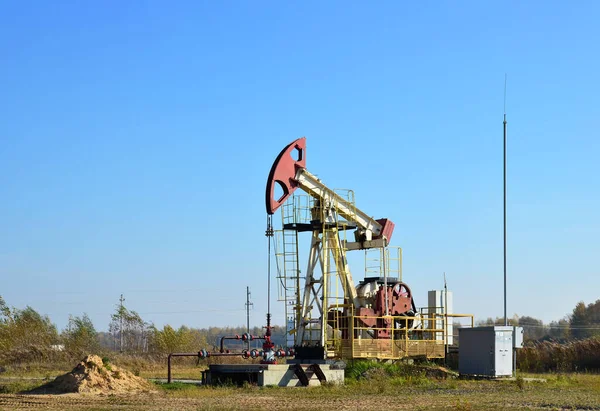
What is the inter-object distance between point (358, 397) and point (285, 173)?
775 centimetres

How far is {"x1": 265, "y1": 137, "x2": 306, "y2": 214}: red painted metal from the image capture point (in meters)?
24.6

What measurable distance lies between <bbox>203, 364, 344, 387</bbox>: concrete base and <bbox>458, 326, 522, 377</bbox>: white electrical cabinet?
4514mm

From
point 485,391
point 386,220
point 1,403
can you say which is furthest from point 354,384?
point 1,403

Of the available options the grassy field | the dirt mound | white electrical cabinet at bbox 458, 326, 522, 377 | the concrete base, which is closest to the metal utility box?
white electrical cabinet at bbox 458, 326, 522, 377

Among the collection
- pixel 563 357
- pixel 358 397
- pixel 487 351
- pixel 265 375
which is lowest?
pixel 563 357

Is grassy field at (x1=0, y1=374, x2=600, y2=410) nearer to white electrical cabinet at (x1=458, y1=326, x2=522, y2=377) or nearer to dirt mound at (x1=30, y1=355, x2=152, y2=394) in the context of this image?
dirt mound at (x1=30, y1=355, x2=152, y2=394)

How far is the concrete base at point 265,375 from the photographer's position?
21.6m

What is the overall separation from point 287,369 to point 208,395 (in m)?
2.90

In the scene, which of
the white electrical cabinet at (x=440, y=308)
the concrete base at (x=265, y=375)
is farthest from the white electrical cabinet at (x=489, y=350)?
the concrete base at (x=265, y=375)

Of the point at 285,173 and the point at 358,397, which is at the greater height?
the point at 285,173

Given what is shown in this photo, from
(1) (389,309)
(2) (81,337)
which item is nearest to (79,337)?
(2) (81,337)

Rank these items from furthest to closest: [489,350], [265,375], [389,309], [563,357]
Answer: [563,357] < [389,309] < [489,350] < [265,375]

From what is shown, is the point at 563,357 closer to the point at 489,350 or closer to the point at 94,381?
the point at 489,350

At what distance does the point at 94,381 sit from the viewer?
20.0 m
